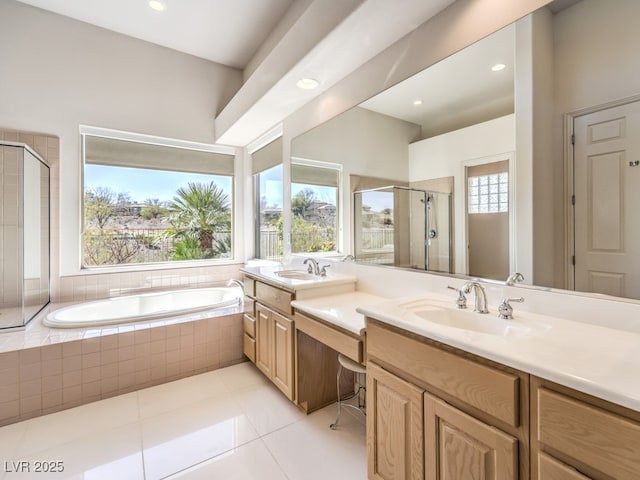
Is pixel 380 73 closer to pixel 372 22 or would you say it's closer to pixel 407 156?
pixel 372 22

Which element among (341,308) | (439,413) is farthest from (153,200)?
(439,413)

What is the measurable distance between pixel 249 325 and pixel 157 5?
2.93 meters

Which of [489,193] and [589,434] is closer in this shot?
[589,434]

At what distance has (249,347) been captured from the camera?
8.64 feet

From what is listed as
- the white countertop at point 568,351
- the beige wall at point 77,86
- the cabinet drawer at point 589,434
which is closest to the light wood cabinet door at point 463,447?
the cabinet drawer at point 589,434

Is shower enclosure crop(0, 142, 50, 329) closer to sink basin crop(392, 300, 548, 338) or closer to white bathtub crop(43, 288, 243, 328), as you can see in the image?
white bathtub crop(43, 288, 243, 328)

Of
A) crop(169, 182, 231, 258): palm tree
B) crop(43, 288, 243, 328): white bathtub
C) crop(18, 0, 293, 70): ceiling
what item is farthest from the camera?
crop(169, 182, 231, 258): palm tree

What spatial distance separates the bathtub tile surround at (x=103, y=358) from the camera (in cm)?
196

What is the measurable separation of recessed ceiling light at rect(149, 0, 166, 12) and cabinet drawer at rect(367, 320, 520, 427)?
3.21 meters

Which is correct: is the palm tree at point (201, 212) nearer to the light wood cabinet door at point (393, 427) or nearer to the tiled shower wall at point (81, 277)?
the tiled shower wall at point (81, 277)

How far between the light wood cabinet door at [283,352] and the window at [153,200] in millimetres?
2044

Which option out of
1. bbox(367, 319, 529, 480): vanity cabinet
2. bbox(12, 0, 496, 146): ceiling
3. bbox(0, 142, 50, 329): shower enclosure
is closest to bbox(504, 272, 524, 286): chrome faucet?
bbox(367, 319, 529, 480): vanity cabinet

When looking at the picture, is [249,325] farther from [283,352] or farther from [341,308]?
[341,308]

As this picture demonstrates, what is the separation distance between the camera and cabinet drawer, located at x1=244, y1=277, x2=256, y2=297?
2539 mm
